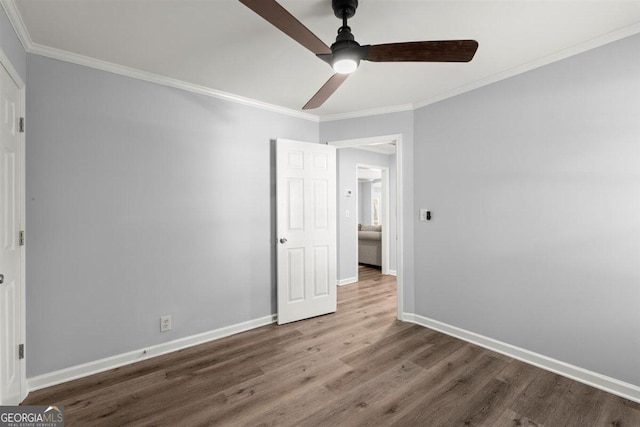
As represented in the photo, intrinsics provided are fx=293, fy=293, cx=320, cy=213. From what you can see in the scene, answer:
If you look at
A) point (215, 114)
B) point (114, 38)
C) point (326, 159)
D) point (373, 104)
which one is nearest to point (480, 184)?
point (373, 104)

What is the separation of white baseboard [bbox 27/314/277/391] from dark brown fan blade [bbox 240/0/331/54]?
8.88ft

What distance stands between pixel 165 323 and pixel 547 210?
3.43 meters

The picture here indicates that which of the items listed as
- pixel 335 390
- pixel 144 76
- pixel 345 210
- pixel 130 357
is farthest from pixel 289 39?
pixel 345 210

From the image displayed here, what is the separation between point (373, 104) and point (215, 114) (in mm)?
1749

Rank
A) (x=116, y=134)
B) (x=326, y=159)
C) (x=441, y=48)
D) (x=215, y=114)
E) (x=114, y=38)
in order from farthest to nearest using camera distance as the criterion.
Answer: (x=326, y=159) < (x=215, y=114) < (x=116, y=134) < (x=114, y=38) < (x=441, y=48)

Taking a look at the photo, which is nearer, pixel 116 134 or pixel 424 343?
pixel 116 134

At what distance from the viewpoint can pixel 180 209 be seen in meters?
2.77

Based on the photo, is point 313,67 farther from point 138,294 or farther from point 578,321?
point 578,321

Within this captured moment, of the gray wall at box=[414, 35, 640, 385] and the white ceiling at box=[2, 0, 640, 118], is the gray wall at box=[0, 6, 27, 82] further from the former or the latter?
the gray wall at box=[414, 35, 640, 385]

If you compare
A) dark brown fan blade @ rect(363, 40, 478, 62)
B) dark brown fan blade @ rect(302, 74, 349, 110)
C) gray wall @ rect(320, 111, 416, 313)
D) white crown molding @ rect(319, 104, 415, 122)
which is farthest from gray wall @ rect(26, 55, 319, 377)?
dark brown fan blade @ rect(363, 40, 478, 62)

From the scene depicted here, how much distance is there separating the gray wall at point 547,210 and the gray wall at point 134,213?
2002 millimetres

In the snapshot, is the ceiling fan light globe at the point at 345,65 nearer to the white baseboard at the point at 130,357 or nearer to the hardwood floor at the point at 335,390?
the hardwood floor at the point at 335,390

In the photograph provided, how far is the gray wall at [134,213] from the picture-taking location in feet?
7.14

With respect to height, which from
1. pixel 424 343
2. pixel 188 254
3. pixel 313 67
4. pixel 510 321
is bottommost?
pixel 424 343
